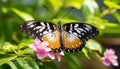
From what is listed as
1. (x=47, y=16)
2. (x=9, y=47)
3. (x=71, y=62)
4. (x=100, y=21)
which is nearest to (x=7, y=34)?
(x=47, y=16)

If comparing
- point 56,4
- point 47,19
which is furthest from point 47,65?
point 56,4

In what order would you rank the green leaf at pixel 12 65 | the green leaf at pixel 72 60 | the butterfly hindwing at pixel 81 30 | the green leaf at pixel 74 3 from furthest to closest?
the green leaf at pixel 74 3 → the green leaf at pixel 72 60 → the butterfly hindwing at pixel 81 30 → the green leaf at pixel 12 65

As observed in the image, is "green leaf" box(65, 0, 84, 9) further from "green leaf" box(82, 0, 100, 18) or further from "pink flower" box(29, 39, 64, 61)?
"pink flower" box(29, 39, 64, 61)

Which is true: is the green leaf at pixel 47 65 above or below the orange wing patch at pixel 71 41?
below

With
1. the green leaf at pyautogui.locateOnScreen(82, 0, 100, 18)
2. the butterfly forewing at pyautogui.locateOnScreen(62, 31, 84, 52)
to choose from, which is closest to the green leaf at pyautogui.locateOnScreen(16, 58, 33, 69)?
the butterfly forewing at pyautogui.locateOnScreen(62, 31, 84, 52)

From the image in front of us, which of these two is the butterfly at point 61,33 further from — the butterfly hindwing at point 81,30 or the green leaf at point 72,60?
the green leaf at point 72,60

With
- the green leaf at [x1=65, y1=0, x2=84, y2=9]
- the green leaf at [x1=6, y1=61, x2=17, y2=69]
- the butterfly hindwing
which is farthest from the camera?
the green leaf at [x1=65, y1=0, x2=84, y2=9]

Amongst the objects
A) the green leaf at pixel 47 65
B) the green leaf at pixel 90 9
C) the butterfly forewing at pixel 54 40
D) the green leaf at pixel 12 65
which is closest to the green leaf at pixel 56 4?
the green leaf at pixel 90 9

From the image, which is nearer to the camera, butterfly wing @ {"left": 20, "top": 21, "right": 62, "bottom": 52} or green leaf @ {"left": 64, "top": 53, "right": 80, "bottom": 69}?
butterfly wing @ {"left": 20, "top": 21, "right": 62, "bottom": 52}

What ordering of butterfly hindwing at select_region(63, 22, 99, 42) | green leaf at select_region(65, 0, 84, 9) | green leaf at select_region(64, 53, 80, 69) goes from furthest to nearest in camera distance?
1. green leaf at select_region(65, 0, 84, 9)
2. green leaf at select_region(64, 53, 80, 69)
3. butterfly hindwing at select_region(63, 22, 99, 42)
